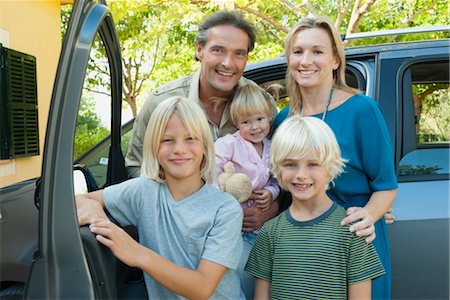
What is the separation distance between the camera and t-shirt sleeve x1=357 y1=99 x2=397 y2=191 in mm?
2021

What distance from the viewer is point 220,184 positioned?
91.7 inches

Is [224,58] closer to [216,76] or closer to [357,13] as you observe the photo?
[216,76]

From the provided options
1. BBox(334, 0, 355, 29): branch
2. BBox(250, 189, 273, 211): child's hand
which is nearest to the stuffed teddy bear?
BBox(250, 189, 273, 211): child's hand

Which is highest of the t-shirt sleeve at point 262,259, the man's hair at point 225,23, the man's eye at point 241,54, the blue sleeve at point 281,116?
the man's hair at point 225,23

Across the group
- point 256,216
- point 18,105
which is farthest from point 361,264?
point 18,105

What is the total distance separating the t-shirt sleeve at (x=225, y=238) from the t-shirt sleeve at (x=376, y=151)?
567 mm

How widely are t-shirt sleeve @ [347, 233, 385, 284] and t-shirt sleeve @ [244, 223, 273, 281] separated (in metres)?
0.29

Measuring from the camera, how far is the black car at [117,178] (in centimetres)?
152

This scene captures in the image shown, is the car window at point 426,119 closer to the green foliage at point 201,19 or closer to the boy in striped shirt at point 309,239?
the boy in striped shirt at point 309,239

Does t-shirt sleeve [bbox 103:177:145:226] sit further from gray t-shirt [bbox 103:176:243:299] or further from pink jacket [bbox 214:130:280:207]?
pink jacket [bbox 214:130:280:207]

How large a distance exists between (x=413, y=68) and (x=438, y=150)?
470 mm

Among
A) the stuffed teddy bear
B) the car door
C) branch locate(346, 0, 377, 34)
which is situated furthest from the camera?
branch locate(346, 0, 377, 34)

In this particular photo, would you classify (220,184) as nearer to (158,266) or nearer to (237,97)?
(237,97)

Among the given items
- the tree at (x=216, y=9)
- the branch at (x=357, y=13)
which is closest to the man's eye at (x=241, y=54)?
the tree at (x=216, y=9)
